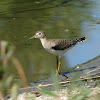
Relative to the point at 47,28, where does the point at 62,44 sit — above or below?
above

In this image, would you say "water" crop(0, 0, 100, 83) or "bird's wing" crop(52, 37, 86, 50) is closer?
"bird's wing" crop(52, 37, 86, 50)

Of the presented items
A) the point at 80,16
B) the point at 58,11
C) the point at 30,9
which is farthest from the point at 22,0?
the point at 80,16

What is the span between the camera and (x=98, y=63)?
24.1 feet

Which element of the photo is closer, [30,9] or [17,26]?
[17,26]

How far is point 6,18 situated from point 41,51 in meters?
2.38

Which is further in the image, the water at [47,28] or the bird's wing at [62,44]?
the water at [47,28]

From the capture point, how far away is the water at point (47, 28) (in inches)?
298

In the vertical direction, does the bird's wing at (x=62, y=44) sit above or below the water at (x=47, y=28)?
above

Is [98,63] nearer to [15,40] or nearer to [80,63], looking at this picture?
[80,63]

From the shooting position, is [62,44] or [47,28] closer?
[62,44]

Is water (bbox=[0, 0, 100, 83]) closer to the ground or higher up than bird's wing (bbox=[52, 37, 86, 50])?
closer to the ground

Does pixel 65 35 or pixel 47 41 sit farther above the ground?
pixel 47 41

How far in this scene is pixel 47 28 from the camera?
9.30m

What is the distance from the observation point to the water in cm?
756
